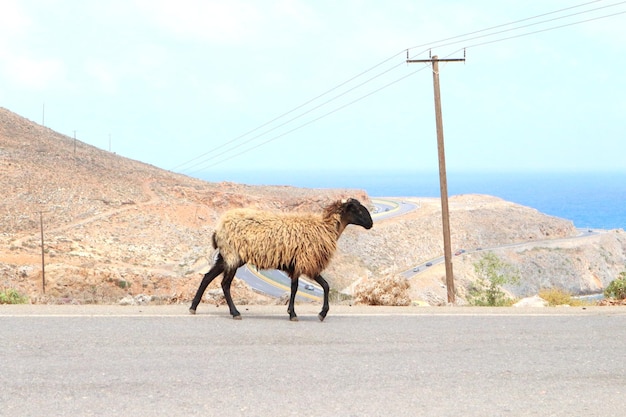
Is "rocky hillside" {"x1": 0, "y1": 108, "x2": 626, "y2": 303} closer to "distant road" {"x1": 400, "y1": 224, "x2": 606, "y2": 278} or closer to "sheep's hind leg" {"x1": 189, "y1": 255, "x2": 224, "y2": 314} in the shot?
"distant road" {"x1": 400, "y1": 224, "x2": 606, "y2": 278}

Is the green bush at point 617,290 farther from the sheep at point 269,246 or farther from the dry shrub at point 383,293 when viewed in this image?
the sheep at point 269,246

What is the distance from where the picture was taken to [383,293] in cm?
1325

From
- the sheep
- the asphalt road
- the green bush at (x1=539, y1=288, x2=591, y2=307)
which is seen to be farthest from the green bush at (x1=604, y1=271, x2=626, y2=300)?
the sheep

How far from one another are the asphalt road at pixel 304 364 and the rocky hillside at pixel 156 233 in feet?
74.4

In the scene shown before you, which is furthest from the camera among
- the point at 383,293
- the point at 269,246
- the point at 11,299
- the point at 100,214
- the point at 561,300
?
the point at 100,214

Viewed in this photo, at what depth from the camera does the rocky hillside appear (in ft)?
144

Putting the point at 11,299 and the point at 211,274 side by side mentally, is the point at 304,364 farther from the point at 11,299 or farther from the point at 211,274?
the point at 11,299

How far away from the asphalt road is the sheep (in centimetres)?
64

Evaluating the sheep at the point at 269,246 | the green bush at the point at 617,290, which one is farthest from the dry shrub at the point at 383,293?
the green bush at the point at 617,290

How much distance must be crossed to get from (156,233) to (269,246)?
50069 mm

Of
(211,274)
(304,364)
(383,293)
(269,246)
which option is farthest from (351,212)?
(304,364)

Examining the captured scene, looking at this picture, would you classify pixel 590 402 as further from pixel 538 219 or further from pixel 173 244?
pixel 538 219

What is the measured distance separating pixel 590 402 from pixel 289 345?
3368mm

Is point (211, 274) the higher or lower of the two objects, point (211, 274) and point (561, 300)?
the higher
